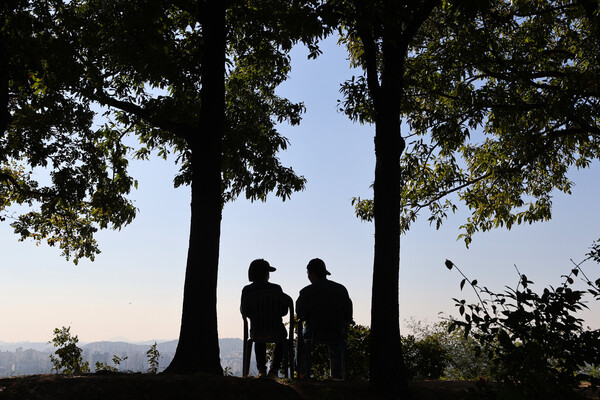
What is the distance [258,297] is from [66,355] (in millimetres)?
6317

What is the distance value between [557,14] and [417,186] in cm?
647

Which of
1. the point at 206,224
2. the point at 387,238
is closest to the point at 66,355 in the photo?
the point at 206,224

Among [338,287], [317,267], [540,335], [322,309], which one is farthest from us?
[317,267]

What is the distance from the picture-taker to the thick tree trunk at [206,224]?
9734 mm

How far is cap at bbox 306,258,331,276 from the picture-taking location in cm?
939

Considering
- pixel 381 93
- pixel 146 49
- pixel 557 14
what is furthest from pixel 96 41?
pixel 557 14

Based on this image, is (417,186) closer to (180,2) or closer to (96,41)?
(180,2)

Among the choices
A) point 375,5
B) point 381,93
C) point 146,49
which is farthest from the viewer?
point 146,49

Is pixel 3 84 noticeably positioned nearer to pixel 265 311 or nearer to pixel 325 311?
pixel 265 311

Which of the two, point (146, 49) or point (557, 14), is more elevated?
point (557, 14)

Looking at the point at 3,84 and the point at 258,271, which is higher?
the point at 3,84

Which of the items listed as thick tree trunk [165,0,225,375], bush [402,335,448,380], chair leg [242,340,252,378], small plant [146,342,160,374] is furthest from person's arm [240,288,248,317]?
bush [402,335,448,380]

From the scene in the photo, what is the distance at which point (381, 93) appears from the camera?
8.74 metres

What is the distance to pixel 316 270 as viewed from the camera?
9.39 metres
